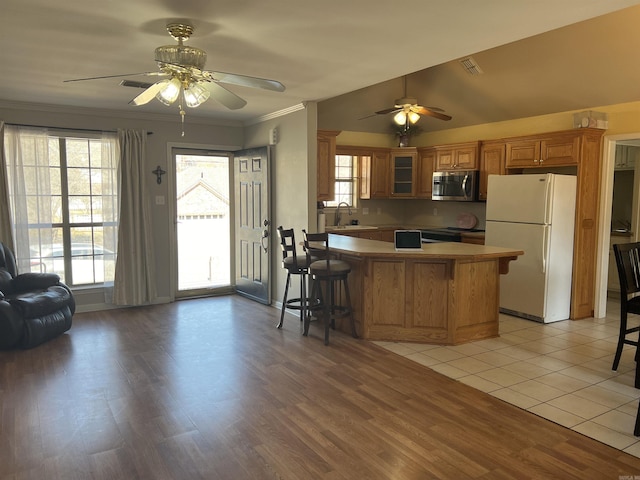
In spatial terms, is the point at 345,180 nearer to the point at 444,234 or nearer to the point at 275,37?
the point at 444,234

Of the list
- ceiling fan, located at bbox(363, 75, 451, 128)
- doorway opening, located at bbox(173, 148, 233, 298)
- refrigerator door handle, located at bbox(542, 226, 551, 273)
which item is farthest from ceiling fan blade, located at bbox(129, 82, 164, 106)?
refrigerator door handle, located at bbox(542, 226, 551, 273)

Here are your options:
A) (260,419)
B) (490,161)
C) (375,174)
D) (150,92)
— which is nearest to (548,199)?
(490,161)

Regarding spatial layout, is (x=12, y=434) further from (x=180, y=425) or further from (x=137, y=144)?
(x=137, y=144)

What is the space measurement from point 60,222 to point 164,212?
4.02 ft

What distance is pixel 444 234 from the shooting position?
6.71 meters

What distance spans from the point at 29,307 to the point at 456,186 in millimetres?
5456

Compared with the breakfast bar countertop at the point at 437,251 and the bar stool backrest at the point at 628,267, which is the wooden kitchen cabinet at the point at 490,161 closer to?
the breakfast bar countertop at the point at 437,251

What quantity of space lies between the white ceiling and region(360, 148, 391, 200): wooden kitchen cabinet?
8.85 feet

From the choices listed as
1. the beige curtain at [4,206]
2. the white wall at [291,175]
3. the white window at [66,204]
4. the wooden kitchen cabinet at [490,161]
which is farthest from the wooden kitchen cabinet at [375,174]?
the beige curtain at [4,206]

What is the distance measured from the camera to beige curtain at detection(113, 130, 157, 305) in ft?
19.0

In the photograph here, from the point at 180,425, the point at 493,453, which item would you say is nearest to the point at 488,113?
the point at 493,453

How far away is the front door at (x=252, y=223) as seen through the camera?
5980mm

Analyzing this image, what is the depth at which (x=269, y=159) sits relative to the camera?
5914mm

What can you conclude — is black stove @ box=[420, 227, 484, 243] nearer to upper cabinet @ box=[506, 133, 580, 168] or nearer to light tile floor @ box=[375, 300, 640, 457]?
upper cabinet @ box=[506, 133, 580, 168]
